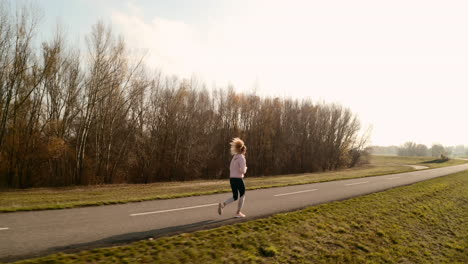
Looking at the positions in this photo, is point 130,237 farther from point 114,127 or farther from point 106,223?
point 114,127

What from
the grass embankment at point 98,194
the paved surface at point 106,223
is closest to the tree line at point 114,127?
the grass embankment at point 98,194

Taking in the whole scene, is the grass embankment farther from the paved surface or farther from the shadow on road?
the shadow on road

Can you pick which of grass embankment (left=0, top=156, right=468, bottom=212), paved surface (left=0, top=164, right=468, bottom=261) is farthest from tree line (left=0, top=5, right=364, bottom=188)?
paved surface (left=0, top=164, right=468, bottom=261)

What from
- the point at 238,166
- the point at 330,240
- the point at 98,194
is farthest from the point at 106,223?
the point at 98,194

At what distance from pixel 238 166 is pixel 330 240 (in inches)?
126

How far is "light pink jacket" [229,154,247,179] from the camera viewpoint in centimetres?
664

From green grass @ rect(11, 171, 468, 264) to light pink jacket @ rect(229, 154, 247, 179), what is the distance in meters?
1.27

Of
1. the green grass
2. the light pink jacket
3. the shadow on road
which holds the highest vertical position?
the light pink jacket

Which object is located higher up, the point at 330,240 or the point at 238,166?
the point at 238,166

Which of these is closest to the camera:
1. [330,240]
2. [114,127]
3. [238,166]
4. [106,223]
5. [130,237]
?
[130,237]

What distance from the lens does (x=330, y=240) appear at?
22.3 feet

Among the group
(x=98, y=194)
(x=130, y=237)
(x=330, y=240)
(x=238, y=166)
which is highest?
(x=238, y=166)

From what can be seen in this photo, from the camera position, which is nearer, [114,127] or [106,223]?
[106,223]

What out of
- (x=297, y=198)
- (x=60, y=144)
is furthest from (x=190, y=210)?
(x=60, y=144)
